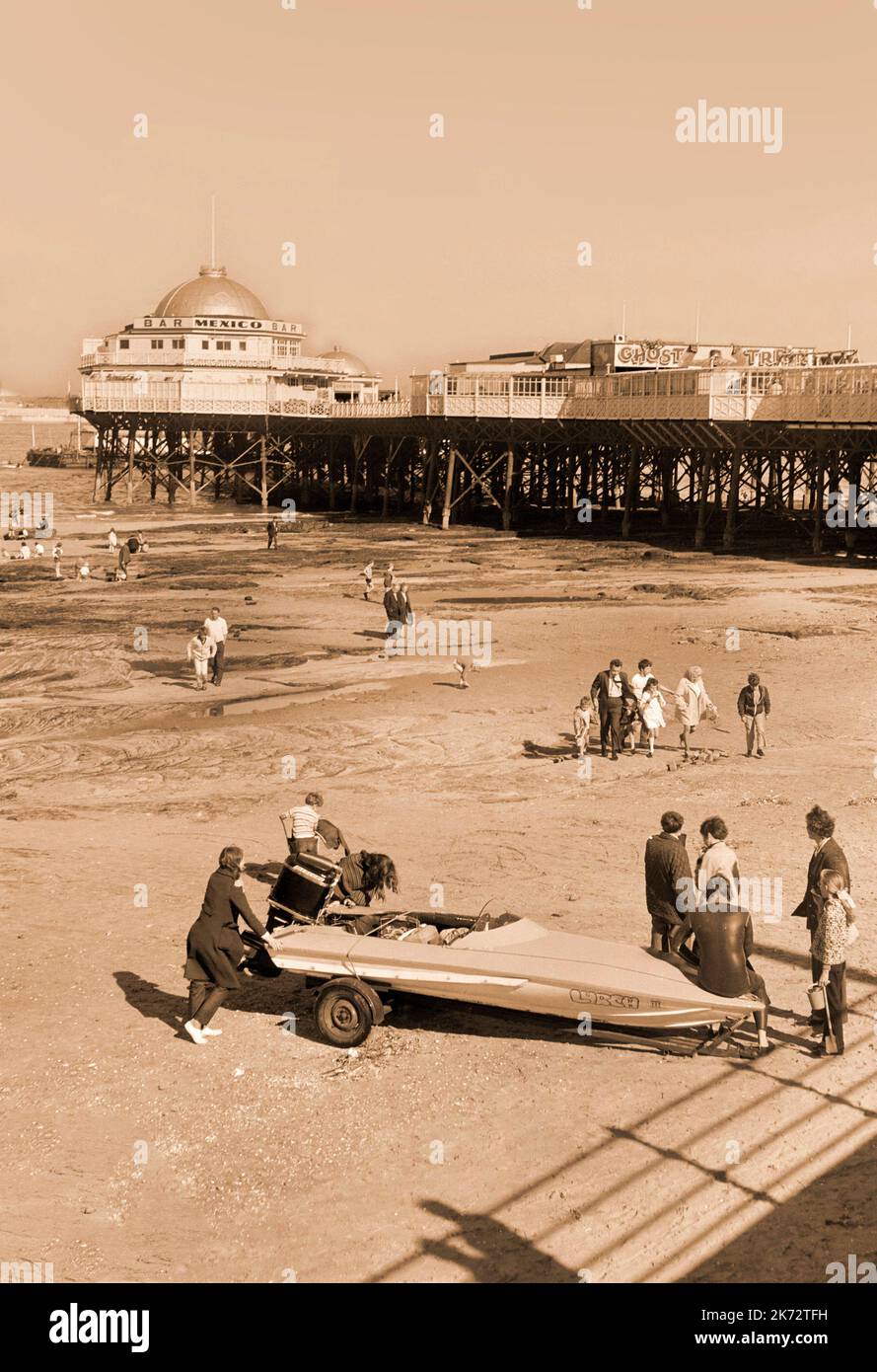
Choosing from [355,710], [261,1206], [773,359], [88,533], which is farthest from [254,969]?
[773,359]

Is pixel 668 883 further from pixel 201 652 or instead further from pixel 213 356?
pixel 213 356

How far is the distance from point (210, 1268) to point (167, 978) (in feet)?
13.5

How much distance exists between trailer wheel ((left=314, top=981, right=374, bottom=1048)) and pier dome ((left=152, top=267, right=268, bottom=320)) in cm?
7130

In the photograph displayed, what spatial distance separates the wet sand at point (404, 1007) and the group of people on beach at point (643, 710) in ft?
1.46

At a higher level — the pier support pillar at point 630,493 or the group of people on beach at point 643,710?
the pier support pillar at point 630,493

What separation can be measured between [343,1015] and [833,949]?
3.34 metres

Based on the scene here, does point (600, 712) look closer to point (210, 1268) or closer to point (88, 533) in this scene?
point (210, 1268)

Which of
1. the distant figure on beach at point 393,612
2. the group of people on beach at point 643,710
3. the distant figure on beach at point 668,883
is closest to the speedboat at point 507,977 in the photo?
the distant figure on beach at point 668,883

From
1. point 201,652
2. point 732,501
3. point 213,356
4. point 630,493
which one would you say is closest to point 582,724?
point 201,652

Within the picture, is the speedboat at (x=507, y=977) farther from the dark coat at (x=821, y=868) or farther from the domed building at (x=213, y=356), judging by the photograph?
the domed building at (x=213, y=356)

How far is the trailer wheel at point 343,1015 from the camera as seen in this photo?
9820 mm

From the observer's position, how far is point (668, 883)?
10.4m

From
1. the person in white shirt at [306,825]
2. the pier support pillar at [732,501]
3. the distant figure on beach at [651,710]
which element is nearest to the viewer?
the person in white shirt at [306,825]

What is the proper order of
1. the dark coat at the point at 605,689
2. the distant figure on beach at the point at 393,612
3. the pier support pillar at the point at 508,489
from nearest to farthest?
the dark coat at the point at 605,689, the distant figure on beach at the point at 393,612, the pier support pillar at the point at 508,489
